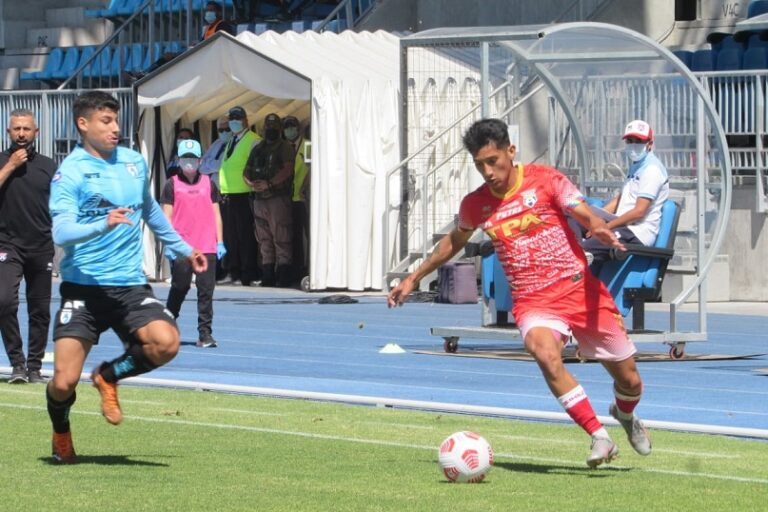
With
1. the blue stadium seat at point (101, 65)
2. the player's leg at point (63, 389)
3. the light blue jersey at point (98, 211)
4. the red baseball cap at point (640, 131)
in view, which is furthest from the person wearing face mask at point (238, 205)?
the player's leg at point (63, 389)

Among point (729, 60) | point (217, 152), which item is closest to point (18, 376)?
point (217, 152)

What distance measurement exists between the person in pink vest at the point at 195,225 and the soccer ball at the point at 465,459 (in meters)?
8.59

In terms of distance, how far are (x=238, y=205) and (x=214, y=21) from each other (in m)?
6.34

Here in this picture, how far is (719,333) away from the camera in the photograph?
1897cm

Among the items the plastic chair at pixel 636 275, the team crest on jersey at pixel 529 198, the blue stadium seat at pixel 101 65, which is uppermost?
the blue stadium seat at pixel 101 65

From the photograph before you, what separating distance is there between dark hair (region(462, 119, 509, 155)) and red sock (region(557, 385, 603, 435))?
1353mm

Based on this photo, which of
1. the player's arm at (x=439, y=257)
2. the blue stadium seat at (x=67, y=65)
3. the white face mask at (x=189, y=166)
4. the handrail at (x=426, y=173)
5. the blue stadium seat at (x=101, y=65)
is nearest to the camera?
the player's arm at (x=439, y=257)

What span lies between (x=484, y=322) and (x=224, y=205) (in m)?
10.4

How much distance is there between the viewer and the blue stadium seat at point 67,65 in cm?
3588

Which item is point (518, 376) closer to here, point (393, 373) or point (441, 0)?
point (393, 373)

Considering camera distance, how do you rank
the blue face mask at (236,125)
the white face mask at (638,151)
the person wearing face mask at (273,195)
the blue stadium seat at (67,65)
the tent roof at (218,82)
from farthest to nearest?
the blue stadium seat at (67,65)
the blue face mask at (236,125)
the person wearing face mask at (273,195)
the tent roof at (218,82)
the white face mask at (638,151)

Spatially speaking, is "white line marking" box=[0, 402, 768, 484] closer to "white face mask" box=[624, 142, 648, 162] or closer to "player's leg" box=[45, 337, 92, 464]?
"player's leg" box=[45, 337, 92, 464]

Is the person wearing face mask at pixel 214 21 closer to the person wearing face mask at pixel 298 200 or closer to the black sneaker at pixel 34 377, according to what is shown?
the person wearing face mask at pixel 298 200

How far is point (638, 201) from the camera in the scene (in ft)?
50.0
